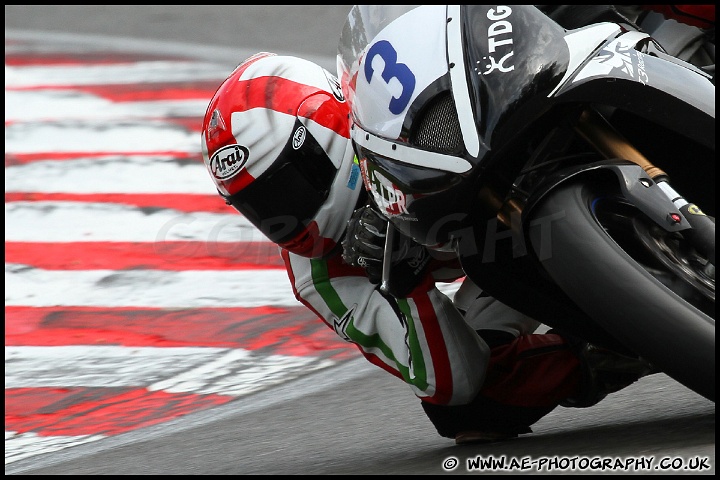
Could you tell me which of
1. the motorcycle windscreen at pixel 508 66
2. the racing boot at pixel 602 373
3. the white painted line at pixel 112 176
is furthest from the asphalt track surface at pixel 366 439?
the white painted line at pixel 112 176

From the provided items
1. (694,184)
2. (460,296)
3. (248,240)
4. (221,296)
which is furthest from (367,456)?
(248,240)

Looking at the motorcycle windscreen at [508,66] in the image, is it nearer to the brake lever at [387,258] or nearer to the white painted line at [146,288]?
the brake lever at [387,258]

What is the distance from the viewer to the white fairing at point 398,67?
2527 mm

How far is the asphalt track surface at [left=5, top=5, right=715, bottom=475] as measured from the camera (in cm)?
290

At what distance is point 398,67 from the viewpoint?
2564 millimetres

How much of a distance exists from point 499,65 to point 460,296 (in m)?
1.51

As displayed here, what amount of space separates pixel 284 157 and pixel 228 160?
0.15 metres

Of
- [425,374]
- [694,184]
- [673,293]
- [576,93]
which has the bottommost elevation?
[425,374]

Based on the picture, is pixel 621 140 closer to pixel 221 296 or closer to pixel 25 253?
pixel 221 296

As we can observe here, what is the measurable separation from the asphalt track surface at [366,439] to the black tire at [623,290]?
280 millimetres

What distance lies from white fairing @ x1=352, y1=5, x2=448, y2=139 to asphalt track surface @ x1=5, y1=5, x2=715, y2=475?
0.85 metres

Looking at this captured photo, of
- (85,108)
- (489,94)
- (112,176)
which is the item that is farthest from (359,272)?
(85,108)

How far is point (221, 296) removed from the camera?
523cm

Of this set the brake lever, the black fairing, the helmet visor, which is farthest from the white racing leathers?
the black fairing
